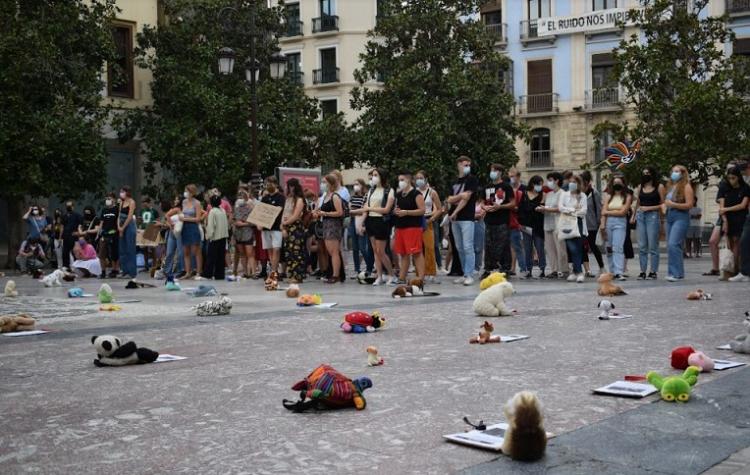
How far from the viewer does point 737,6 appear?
4591cm

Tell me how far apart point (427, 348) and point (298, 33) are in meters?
52.3

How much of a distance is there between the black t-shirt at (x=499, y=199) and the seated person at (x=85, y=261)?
898 centimetres

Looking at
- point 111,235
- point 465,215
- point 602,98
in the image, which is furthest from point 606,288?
point 602,98

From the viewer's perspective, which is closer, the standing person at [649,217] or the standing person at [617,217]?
the standing person at [649,217]

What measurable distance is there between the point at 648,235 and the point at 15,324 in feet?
A: 33.5

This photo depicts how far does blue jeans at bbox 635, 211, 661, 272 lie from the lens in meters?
15.4

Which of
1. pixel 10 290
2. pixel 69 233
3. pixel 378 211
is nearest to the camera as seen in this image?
pixel 10 290

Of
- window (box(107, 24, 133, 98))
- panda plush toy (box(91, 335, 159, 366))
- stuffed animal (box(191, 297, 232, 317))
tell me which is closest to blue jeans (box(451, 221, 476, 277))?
stuffed animal (box(191, 297, 232, 317))

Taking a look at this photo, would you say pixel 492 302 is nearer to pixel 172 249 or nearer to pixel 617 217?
pixel 617 217

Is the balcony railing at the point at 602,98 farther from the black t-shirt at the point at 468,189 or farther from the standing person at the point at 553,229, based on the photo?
the black t-shirt at the point at 468,189

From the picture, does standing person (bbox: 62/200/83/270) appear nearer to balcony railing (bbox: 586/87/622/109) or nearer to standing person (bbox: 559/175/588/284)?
standing person (bbox: 559/175/588/284)

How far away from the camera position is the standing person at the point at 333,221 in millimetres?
16016

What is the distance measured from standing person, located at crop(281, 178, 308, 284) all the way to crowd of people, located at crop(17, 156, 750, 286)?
0.02 m

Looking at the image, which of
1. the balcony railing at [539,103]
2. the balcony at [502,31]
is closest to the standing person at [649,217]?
the balcony railing at [539,103]
